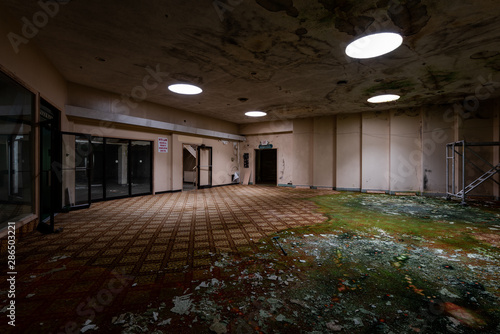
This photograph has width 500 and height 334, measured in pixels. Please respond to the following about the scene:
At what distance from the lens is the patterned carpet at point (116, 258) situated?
179 cm

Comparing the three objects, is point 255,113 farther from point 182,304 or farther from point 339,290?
point 182,304

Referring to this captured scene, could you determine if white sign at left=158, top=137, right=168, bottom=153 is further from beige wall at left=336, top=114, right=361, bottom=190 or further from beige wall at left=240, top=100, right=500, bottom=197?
beige wall at left=336, top=114, right=361, bottom=190

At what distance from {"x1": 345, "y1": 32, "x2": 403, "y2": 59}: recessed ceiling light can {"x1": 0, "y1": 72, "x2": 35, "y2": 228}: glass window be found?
5.61 meters

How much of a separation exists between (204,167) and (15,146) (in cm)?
637

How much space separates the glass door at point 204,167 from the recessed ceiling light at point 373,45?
7.58 m

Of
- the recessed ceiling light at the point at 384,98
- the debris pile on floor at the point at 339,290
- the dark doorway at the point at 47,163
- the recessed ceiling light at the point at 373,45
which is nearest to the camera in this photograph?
the debris pile on floor at the point at 339,290

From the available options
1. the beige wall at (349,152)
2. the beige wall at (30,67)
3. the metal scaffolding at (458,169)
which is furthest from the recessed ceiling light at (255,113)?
the metal scaffolding at (458,169)

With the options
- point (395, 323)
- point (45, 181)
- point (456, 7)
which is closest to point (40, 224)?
point (45, 181)

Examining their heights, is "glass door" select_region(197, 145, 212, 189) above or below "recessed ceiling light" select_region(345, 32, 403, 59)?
below

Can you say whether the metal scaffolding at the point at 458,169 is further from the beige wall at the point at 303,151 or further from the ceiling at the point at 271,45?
the beige wall at the point at 303,151

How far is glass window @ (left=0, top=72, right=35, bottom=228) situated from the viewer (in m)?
3.90

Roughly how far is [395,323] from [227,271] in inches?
61.2

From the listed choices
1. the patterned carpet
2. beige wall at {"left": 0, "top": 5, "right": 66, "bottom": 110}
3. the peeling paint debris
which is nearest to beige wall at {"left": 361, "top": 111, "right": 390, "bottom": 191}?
the patterned carpet

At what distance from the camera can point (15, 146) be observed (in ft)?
20.0
